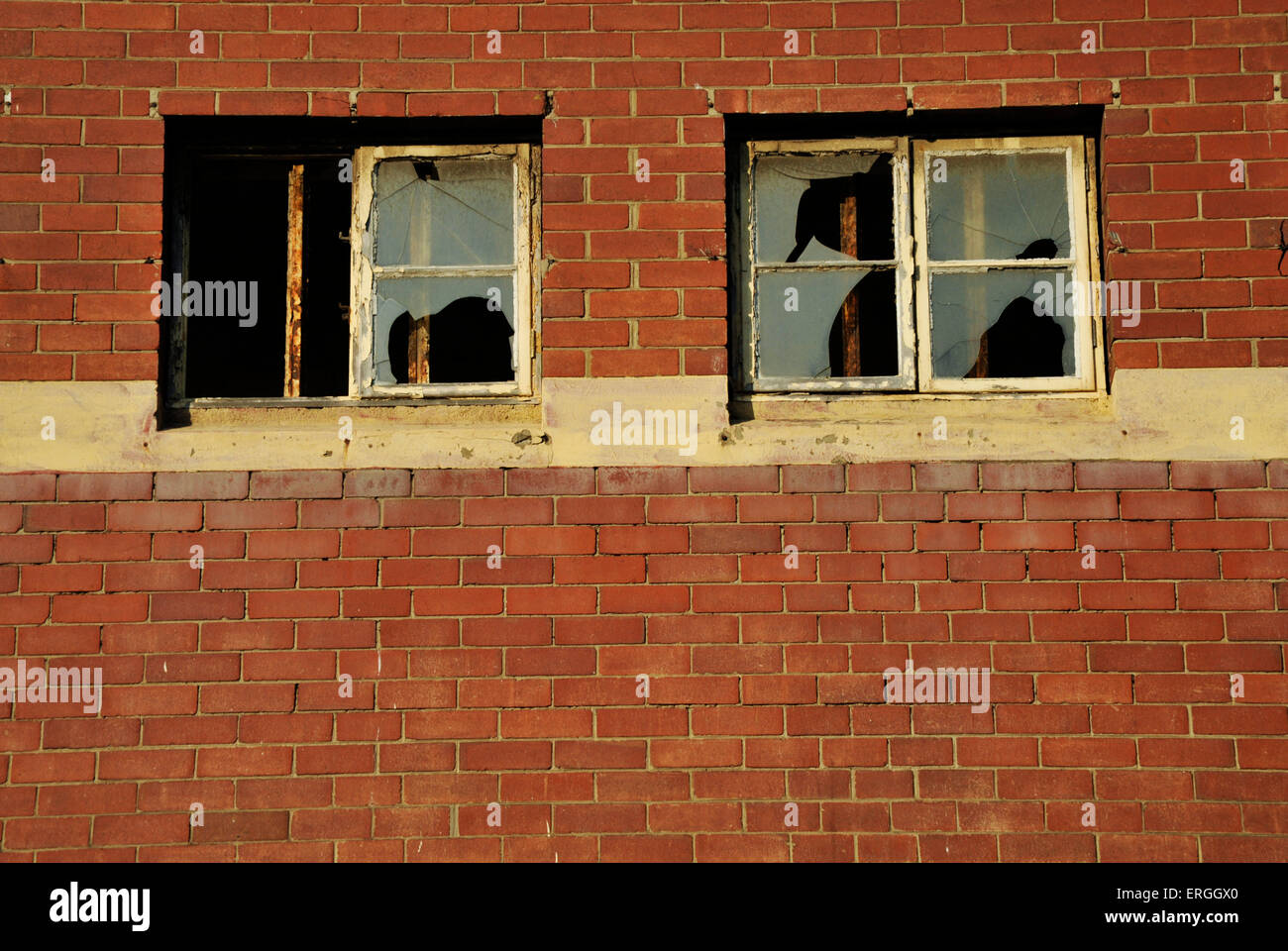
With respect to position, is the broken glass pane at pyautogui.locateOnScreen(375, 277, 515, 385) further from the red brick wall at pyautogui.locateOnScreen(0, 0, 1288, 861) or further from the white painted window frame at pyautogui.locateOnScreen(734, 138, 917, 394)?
the white painted window frame at pyautogui.locateOnScreen(734, 138, 917, 394)

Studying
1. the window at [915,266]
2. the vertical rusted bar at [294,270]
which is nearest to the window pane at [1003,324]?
the window at [915,266]

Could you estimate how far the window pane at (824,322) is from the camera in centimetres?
416

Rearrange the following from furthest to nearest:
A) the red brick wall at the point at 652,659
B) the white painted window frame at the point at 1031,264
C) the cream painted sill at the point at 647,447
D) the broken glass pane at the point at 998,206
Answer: the broken glass pane at the point at 998,206 < the white painted window frame at the point at 1031,264 < the cream painted sill at the point at 647,447 < the red brick wall at the point at 652,659

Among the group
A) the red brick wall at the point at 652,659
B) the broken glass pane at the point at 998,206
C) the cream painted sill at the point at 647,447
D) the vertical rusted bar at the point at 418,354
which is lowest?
the red brick wall at the point at 652,659

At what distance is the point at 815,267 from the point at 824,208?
0.24 meters

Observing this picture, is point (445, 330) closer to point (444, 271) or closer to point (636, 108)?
point (444, 271)

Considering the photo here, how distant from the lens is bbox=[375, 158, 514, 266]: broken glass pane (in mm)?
4234

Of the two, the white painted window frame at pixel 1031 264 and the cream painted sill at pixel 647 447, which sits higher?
the white painted window frame at pixel 1031 264

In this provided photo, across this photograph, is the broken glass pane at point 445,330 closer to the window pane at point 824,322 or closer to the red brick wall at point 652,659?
the red brick wall at point 652,659

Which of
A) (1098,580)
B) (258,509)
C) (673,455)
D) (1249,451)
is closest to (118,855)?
(258,509)

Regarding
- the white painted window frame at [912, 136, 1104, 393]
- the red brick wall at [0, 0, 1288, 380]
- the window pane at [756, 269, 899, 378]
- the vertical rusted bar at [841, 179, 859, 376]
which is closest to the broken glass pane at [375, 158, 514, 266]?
the red brick wall at [0, 0, 1288, 380]

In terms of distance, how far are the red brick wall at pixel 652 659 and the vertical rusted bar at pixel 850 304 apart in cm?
48
